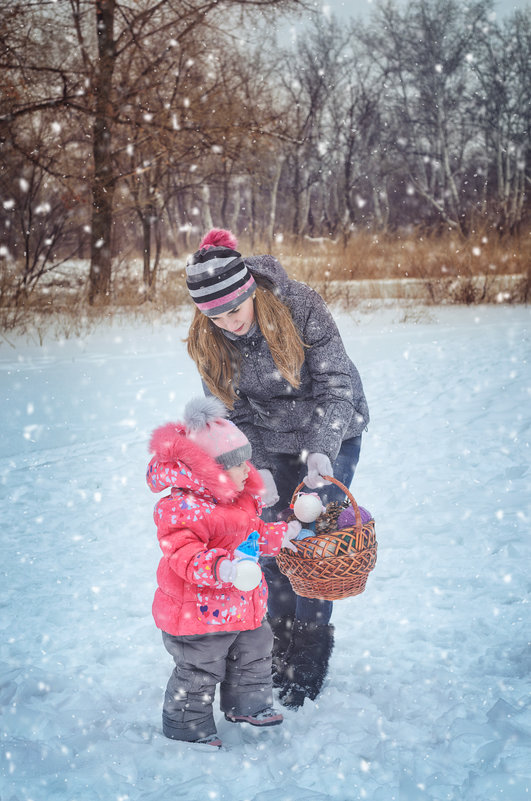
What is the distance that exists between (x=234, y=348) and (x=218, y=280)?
0.35 metres

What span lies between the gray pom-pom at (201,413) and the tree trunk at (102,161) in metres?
8.94

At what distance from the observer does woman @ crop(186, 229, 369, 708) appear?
238 cm

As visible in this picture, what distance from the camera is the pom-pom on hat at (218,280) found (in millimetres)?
2312

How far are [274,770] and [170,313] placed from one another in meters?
8.90

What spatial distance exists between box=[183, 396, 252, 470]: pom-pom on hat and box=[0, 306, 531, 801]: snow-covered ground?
0.99 metres

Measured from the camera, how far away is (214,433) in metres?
2.14

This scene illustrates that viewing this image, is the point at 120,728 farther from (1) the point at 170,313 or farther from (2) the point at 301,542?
(1) the point at 170,313

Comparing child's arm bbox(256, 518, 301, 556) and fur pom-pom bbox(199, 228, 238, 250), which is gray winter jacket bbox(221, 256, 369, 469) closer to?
fur pom-pom bbox(199, 228, 238, 250)

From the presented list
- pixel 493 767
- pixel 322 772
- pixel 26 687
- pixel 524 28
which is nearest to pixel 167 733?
pixel 322 772

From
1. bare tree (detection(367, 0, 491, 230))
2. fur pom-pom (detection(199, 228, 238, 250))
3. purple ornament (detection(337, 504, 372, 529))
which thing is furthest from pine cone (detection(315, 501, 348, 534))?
bare tree (detection(367, 0, 491, 230))

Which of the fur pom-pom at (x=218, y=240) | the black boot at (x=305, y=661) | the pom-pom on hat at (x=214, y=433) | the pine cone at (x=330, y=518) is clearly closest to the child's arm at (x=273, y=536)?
the pine cone at (x=330, y=518)

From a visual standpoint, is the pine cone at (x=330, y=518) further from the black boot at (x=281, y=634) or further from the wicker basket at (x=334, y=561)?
the black boot at (x=281, y=634)

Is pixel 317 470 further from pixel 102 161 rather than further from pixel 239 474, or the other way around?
pixel 102 161

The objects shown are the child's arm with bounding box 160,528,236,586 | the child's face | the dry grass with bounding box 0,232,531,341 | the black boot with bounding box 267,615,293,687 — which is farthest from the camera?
the dry grass with bounding box 0,232,531,341
